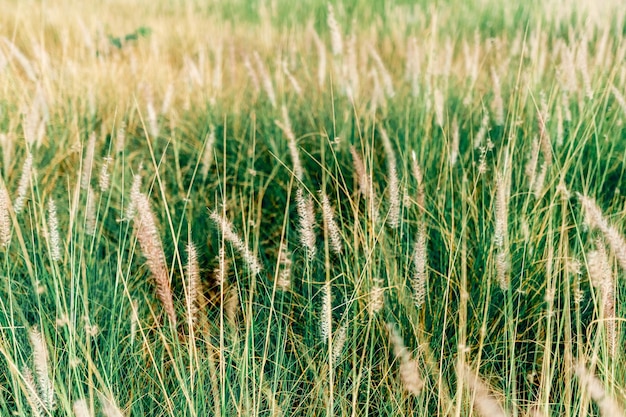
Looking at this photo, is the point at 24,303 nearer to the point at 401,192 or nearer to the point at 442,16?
the point at 401,192

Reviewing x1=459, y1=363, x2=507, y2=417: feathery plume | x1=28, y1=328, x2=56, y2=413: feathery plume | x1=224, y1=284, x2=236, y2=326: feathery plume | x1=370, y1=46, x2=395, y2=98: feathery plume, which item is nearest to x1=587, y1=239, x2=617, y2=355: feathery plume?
x1=459, y1=363, x2=507, y2=417: feathery plume

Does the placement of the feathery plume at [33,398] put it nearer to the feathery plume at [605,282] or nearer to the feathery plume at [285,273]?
the feathery plume at [285,273]

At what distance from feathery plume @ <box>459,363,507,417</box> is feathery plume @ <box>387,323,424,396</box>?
8cm

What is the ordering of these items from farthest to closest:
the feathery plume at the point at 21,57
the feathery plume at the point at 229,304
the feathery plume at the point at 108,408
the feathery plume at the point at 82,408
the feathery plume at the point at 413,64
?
the feathery plume at the point at 413,64 → the feathery plume at the point at 21,57 → the feathery plume at the point at 229,304 → the feathery plume at the point at 108,408 → the feathery plume at the point at 82,408

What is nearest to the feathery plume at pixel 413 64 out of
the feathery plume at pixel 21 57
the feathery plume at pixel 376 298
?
the feathery plume at pixel 376 298

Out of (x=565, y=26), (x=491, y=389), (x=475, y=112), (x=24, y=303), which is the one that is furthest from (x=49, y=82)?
(x=565, y=26)

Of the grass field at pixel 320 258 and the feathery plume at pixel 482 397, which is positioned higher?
A: the grass field at pixel 320 258

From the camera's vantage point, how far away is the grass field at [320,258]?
1.18 metres

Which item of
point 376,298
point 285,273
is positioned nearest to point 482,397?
point 376,298

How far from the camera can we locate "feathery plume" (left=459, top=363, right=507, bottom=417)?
1.19m

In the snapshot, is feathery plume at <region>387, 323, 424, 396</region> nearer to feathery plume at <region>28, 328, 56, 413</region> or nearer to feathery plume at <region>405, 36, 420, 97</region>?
feathery plume at <region>28, 328, 56, 413</region>

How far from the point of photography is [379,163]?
1985 mm

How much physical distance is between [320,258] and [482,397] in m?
0.52

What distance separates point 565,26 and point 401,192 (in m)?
2.40
